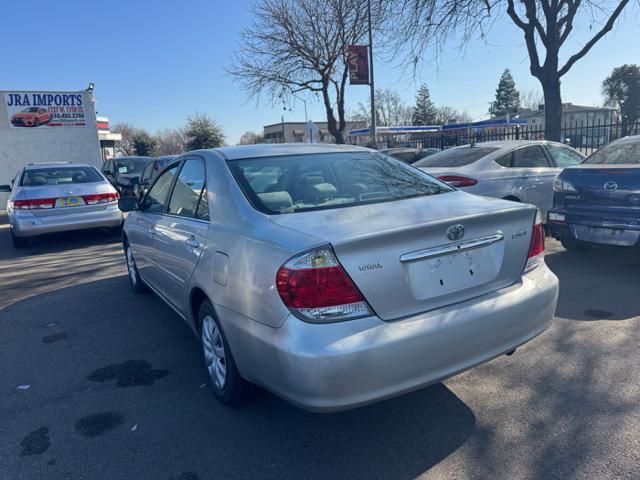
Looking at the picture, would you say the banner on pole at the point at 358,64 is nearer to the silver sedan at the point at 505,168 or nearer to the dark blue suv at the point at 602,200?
the silver sedan at the point at 505,168

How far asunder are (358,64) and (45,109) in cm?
1187

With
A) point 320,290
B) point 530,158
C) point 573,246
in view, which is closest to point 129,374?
point 320,290

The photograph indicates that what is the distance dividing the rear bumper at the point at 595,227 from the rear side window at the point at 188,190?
14.6ft

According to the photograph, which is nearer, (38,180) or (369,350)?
(369,350)

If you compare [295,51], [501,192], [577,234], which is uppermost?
[295,51]

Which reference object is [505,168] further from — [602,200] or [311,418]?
[311,418]

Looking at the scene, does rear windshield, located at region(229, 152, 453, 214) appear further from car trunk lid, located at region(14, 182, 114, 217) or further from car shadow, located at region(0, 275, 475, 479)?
car trunk lid, located at region(14, 182, 114, 217)

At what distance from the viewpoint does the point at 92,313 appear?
522 centimetres

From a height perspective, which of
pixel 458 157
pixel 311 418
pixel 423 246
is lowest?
pixel 311 418

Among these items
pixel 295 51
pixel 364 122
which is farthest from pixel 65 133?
pixel 364 122

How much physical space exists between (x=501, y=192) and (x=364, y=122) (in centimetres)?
6752

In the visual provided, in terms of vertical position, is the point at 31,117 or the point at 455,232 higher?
the point at 31,117

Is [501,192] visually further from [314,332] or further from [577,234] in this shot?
[314,332]

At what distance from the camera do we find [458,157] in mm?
7766
